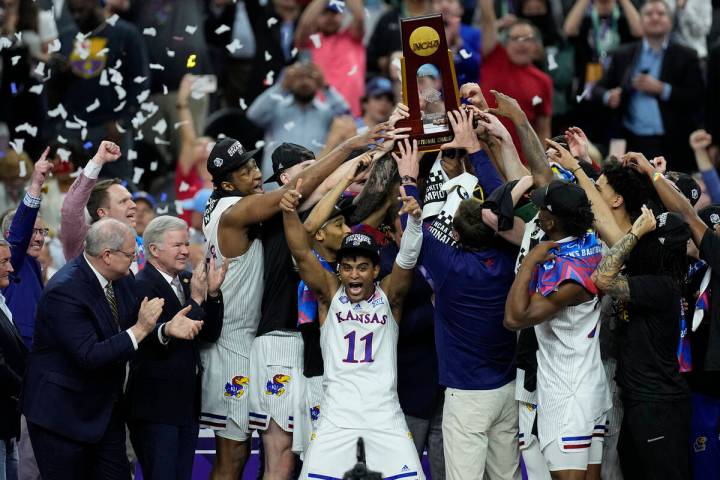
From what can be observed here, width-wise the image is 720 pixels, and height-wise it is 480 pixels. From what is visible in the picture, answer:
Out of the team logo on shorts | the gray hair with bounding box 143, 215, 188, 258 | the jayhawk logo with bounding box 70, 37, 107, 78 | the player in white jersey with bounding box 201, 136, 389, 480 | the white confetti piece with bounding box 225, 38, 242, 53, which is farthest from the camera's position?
the white confetti piece with bounding box 225, 38, 242, 53

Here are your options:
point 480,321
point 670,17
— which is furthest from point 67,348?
point 670,17

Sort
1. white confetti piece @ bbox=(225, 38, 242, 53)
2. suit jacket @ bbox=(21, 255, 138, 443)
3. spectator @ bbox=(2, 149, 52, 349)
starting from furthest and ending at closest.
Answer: white confetti piece @ bbox=(225, 38, 242, 53), spectator @ bbox=(2, 149, 52, 349), suit jacket @ bbox=(21, 255, 138, 443)

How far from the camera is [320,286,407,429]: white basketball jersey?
7223 mm

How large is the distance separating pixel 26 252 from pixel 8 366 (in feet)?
3.35

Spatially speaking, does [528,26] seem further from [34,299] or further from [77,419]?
[77,419]

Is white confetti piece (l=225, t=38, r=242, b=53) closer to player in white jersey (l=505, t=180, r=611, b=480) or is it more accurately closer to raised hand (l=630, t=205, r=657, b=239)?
player in white jersey (l=505, t=180, r=611, b=480)

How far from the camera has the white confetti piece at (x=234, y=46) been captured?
500 inches

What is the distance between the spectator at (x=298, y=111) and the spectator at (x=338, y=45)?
59 centimetres

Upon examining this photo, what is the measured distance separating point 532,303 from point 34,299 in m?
3.64

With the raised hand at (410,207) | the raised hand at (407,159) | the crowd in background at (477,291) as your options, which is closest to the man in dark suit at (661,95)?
the crowd in background at (477,291)

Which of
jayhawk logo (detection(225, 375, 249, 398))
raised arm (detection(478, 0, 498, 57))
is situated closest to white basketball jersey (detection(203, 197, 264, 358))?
jayhawk logo (detection(225, 375, 249, 398))

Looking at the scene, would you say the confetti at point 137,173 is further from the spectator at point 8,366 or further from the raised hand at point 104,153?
the spectator at point 8,366

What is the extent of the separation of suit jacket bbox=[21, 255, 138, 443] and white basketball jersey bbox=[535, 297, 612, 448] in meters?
2.43

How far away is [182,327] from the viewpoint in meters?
7.16
